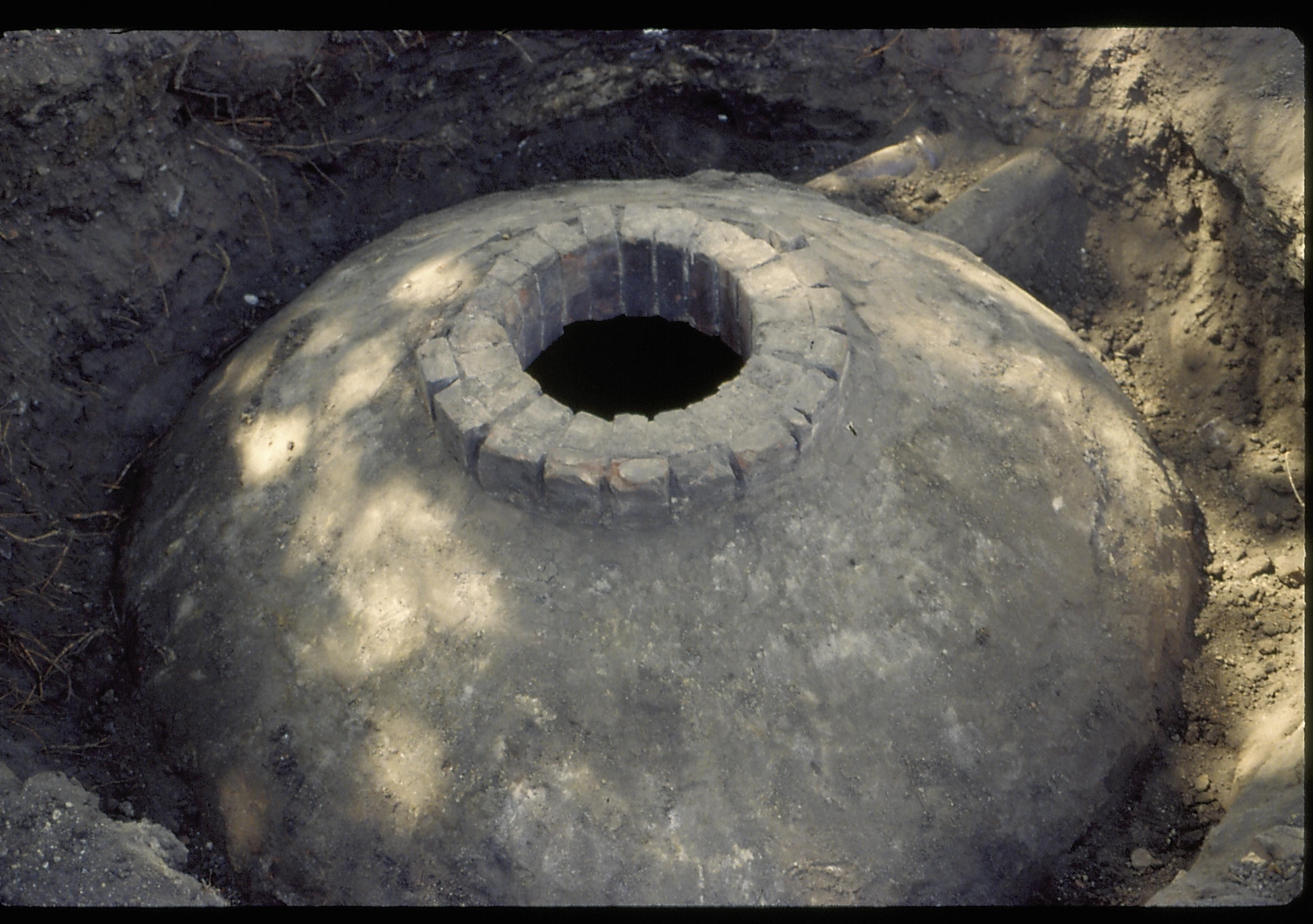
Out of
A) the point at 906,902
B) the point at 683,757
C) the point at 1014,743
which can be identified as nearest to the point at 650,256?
the point at 683,757

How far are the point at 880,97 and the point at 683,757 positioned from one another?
441 cm

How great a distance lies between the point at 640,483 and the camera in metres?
3.28

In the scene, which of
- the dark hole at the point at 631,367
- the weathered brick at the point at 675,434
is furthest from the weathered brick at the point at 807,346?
the dark hole at the point at 631,367

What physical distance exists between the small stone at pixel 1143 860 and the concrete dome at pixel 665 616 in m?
0.19

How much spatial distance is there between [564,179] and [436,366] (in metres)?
2.73

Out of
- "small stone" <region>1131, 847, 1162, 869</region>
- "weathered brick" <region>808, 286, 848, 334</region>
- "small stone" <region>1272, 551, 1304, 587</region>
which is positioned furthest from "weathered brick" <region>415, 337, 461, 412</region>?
"small stone" <region>1272, 551, 1304, 587</region>

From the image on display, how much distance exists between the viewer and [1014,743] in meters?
3.43

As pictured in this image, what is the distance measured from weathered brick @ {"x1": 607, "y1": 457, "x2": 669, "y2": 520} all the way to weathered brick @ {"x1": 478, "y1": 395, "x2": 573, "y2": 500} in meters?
0.24

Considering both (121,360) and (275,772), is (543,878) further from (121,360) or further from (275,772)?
(121,360)

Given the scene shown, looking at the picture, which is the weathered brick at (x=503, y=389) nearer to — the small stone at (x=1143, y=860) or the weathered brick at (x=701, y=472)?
the weathered brick at (x=701, y=472)

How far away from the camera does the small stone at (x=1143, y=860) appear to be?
347 cm

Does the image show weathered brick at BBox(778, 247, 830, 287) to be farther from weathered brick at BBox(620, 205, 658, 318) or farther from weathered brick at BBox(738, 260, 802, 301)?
weathered brick at BBox(620, 205, 658, 318)

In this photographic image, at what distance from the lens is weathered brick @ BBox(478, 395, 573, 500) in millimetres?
3365

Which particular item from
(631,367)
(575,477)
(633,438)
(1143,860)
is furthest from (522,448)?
(1143,860)
